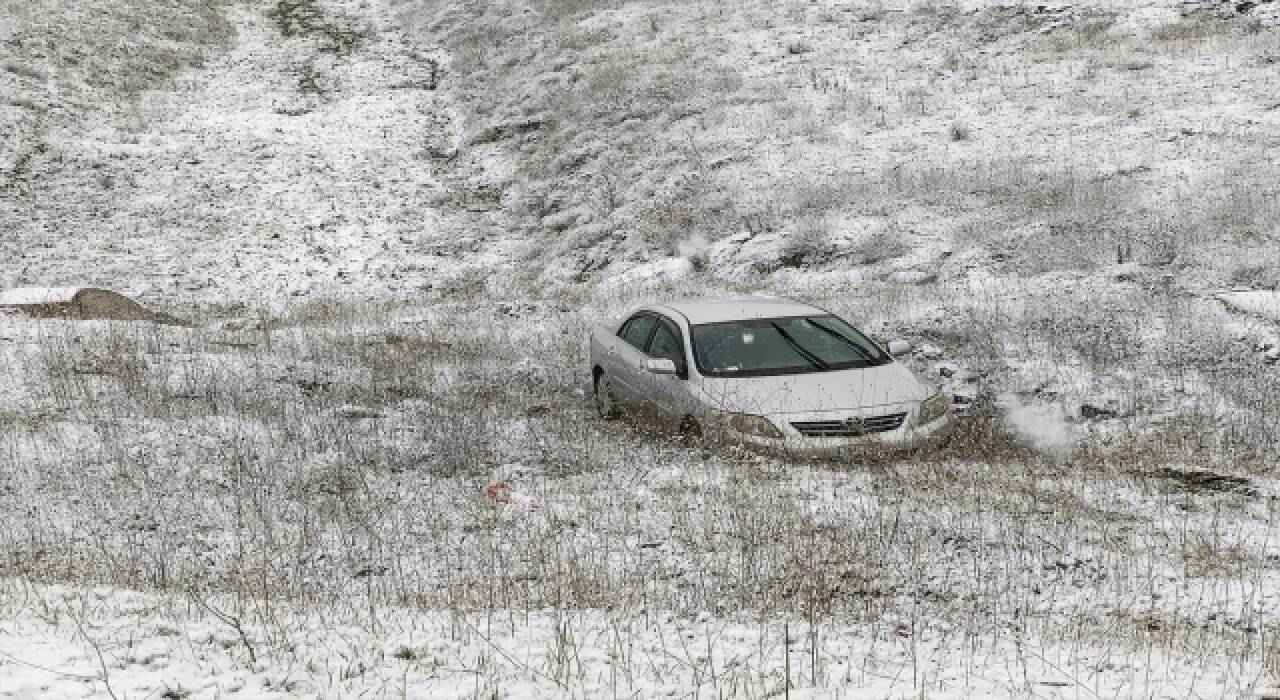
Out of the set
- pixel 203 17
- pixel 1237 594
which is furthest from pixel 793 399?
pixel 203 17

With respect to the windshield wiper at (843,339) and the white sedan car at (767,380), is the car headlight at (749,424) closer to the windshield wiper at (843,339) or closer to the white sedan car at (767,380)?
the white sedan car at (767,380)

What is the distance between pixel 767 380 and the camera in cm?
870

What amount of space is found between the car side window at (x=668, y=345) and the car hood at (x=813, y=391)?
0.50 metres

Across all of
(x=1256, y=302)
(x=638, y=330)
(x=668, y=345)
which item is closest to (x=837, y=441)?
(x=668, y=345)

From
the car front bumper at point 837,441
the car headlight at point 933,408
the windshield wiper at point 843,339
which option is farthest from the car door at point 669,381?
the car headlight at point 933,408

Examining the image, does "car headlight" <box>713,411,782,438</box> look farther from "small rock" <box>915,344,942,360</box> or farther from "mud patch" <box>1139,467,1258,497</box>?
"small rock" <box>915,344,942,360</box>

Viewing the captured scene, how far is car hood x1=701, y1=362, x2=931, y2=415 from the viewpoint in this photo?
833 centimetres

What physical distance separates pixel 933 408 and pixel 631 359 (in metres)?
2.93

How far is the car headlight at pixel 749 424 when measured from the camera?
8172 millimetres

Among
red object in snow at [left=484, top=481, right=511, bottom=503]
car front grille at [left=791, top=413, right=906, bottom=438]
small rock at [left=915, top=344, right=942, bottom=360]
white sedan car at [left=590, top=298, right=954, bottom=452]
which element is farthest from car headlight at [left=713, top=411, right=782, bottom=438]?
small rock at [left=915, top=344, right=942, bottom=360]

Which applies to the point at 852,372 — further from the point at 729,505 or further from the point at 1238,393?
the point at 1238,393

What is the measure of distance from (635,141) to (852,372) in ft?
50.1

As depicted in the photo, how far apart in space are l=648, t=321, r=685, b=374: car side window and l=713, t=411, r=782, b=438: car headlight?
0.93 m

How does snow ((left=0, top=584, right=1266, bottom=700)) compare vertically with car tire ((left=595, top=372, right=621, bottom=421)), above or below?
above
